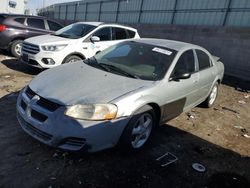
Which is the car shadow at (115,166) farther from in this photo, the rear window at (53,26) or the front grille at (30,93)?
the rear window at (53,26)

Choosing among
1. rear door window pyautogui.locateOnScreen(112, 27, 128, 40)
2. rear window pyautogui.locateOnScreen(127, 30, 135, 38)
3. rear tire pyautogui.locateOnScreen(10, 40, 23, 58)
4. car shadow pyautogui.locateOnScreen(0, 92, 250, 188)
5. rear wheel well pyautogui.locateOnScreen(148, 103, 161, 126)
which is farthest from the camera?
rear tire pyautogui.locateOnScreen(10, 40, 23, 58)

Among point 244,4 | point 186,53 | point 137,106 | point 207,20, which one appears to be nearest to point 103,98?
point 137,106

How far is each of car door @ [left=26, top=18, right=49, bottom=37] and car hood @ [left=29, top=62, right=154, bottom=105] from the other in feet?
22.4

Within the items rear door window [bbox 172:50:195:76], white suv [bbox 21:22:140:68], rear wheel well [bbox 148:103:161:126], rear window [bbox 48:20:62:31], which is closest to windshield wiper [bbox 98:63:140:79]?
rear wheel well [bbox 148:103:161:126]

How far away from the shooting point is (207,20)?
14070 millimetres

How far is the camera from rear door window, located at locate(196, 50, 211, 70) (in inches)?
230

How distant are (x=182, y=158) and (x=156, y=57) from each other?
1.78 meters

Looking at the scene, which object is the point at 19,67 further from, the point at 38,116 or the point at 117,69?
the point at 38,116

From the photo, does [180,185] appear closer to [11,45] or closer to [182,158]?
[182,158]

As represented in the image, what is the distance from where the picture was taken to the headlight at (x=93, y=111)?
3521 mm

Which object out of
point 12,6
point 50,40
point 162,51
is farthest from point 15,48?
point 12,6

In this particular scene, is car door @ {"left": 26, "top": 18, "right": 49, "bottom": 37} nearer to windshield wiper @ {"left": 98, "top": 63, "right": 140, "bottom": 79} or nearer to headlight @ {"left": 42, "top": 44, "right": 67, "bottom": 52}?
headlight @ {"left": 42, "top": 44, "right": 67, "bottom": 52}

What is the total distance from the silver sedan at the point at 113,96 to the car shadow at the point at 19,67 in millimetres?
4052

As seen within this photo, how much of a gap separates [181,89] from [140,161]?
1.58m
